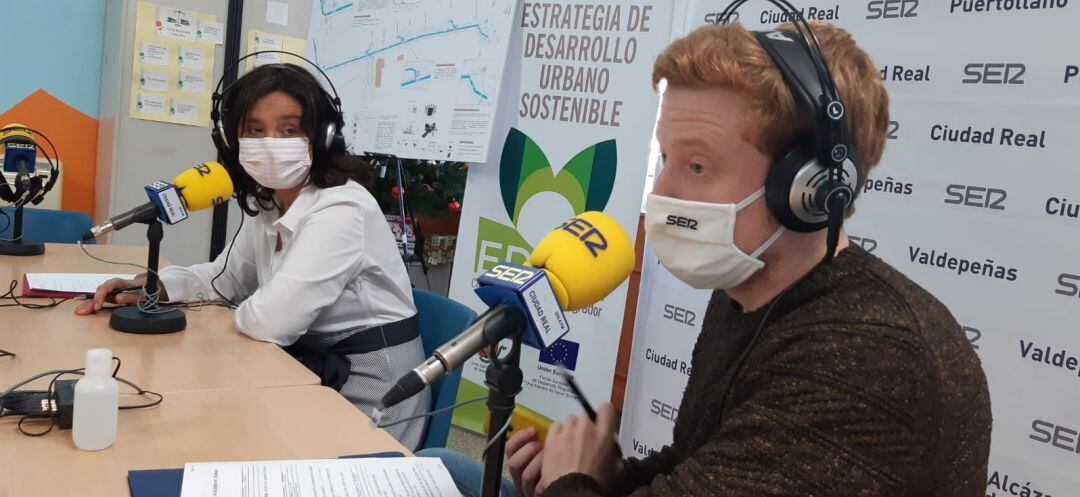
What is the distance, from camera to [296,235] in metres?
2.03

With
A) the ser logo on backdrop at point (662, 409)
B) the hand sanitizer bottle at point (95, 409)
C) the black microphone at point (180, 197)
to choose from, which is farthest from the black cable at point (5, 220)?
the ser logo on backdrop at point (662, 409)

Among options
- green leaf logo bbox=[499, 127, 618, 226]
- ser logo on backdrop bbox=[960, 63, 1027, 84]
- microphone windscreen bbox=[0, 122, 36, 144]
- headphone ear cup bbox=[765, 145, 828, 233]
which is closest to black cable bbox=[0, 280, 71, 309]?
microphone windscreen bbox=[0, 122, 36, 144]

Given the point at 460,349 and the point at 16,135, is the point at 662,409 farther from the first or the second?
the point at 16,135

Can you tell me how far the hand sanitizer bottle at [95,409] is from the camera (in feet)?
3.76

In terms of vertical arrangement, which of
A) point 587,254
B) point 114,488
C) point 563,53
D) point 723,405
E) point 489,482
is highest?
point 563,53

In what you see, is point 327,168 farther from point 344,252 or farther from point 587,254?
point 587,254

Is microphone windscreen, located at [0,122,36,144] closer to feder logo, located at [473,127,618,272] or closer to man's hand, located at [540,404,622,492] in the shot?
feder logo, located at [473,127,618,272]

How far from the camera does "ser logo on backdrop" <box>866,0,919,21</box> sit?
209cm

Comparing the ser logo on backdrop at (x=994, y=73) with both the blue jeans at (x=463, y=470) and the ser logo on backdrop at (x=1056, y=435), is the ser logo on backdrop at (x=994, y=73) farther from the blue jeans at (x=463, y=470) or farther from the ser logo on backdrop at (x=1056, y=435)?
the blue jeans at (x=463, y=470)

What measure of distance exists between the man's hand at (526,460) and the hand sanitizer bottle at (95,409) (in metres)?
0.61

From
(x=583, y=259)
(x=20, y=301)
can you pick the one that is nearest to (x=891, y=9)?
(x=583, y=259)

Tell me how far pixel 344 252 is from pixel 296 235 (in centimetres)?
16

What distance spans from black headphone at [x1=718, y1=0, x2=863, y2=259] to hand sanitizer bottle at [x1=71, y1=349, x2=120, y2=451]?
3.27 ft

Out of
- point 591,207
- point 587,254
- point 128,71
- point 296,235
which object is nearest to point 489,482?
point 587,254
